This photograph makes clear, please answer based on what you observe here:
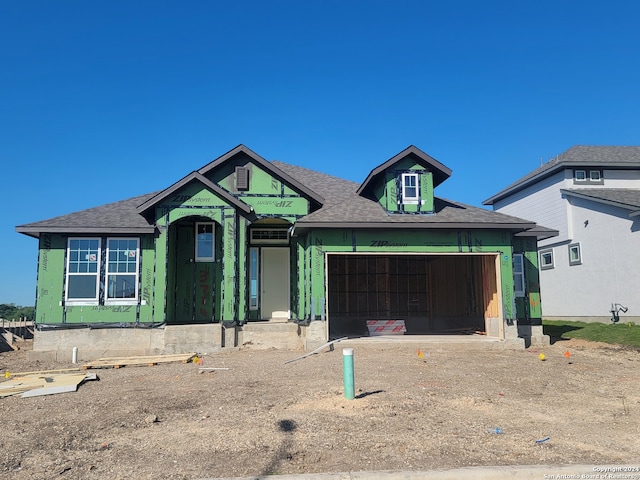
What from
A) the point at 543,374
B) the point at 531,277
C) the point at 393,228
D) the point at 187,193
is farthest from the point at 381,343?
the point at 187,193

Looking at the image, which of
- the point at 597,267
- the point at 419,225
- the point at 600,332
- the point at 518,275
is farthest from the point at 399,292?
the point at 597,267

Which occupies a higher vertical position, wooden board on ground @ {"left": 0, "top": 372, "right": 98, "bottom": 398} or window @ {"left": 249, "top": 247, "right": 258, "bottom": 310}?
window @ {"left": 249, "top": 247, "right": 258, "bottom": 310}

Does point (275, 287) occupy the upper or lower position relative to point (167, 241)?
lower

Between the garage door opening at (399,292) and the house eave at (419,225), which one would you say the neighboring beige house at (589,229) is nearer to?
the garage door opening at (399,292)

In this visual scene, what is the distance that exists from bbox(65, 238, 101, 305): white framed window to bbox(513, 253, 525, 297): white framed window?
14.1 m

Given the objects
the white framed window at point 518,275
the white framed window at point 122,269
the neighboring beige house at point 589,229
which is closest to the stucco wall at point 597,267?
the neighboring beige house at point 589,229

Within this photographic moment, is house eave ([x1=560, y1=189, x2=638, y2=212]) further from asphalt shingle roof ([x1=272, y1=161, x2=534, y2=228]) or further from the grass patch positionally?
asphalt shingle roof ([x1=272, y1=161, x2=534, y2=228])

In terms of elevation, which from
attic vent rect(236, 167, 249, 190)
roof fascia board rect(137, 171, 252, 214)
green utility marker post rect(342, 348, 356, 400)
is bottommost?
green utility marker post rect(342, 348, 356, 400)

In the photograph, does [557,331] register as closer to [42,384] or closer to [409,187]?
[409,187]

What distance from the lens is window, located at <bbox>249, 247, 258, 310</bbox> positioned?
54.2 ft

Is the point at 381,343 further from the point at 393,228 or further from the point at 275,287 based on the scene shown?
the point at 275,287

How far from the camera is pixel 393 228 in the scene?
47.2 feet

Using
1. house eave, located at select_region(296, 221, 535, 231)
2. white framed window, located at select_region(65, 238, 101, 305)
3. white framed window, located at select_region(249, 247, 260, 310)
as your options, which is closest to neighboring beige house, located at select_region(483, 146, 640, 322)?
house eave, located at select_region(296, 221, 535, 231)

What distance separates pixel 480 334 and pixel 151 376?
36.1 ft
